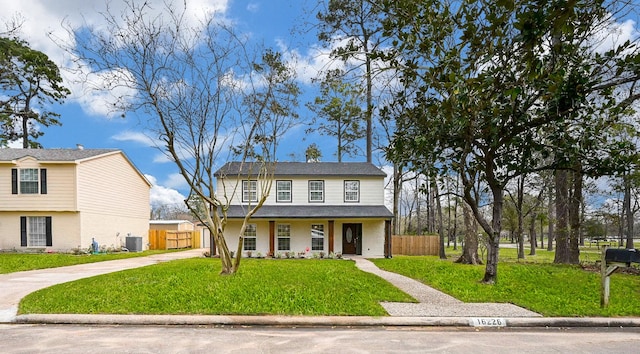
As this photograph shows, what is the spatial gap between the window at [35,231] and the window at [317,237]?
13463 millimetres

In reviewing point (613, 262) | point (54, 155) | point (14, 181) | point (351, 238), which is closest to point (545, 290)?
point (613, 262)

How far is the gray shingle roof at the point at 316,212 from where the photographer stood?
63.4 feet

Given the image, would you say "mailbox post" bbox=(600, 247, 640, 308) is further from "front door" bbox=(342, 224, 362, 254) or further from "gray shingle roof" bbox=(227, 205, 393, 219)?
"front door" bbox=(342, 224, 362, 254)

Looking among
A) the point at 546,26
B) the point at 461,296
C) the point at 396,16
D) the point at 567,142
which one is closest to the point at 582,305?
the point at 461,296

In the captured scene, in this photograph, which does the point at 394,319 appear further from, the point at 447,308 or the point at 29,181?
the point at 29,181

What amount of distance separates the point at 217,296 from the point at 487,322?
4.85 m

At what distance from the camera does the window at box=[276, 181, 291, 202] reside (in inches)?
824

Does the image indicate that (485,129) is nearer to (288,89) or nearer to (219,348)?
(288,89)

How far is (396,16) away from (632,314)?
6.87 metres

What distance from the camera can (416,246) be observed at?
80.9 ft

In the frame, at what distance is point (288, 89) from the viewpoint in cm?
1182

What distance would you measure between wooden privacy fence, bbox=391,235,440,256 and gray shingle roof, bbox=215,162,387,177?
5561mm

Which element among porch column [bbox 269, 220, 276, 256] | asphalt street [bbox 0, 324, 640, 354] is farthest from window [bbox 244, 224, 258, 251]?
asphalt street [bbox 0, 324, 640, 354]

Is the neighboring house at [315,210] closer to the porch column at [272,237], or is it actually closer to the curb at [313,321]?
the porch column at [272,237]
